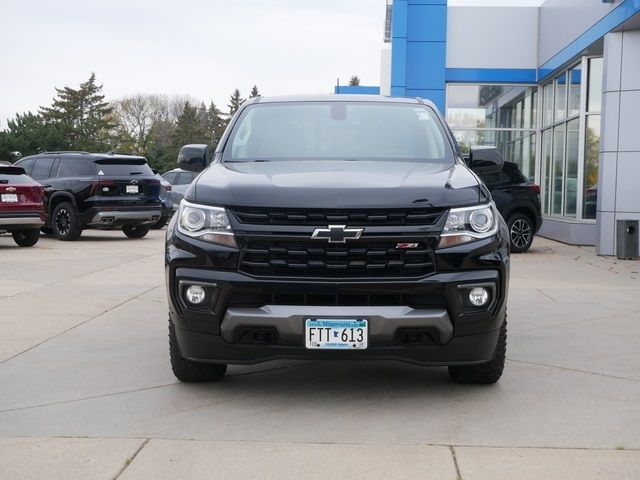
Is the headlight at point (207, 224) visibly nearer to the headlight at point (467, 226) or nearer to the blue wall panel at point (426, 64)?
the headlight at point (467, 226)

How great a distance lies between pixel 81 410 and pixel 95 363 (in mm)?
1247

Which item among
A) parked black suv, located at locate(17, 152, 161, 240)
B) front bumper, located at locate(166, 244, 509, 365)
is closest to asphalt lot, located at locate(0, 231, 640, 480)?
front bumper, located at locate(166, 244, 509, 365)

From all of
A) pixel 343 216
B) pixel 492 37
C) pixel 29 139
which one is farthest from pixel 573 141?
pixel 29 139

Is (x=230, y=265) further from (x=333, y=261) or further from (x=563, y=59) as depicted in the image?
(x=563, y=59)

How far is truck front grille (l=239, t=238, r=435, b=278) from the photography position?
15.2 ft

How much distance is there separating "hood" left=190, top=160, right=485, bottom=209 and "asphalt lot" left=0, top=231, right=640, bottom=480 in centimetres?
112

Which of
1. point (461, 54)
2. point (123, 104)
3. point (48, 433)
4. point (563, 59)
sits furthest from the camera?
point (123, 104)

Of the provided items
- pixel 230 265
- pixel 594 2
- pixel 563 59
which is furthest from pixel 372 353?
pixel 563 59

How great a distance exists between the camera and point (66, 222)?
18047 millimetres

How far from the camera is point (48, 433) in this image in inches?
171

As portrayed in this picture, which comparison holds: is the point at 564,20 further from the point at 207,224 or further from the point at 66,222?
the point at 207,224

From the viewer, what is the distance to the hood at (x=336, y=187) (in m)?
4.71

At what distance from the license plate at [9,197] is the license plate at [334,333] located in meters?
12.5

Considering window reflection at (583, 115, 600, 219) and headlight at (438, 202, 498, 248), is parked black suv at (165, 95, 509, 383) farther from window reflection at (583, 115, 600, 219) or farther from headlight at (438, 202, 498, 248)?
window reflection at (583, 115, 600, 219)
